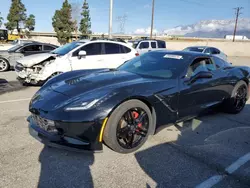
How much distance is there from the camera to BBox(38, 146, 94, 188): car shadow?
93.2 inches

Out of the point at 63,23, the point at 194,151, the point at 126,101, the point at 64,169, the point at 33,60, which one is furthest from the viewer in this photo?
the point at 63,23

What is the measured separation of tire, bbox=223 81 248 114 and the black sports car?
461 mm

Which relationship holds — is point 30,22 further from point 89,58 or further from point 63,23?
point 89,58

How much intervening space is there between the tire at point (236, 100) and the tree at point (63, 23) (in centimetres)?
4923

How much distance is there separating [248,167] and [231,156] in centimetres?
29

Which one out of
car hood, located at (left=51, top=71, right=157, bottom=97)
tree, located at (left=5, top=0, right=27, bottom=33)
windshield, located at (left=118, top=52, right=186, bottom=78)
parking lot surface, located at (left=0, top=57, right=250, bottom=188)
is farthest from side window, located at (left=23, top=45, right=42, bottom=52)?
tree, located at (left=5, top=0, right=27, bottom=33)

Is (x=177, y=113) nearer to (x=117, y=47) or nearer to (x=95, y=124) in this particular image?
(x=95, y=124)

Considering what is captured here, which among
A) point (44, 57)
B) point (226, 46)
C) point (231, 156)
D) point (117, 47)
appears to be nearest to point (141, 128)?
point (231, 156)

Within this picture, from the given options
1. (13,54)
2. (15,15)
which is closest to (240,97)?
(13,54)

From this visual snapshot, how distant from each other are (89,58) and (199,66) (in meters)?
4.50

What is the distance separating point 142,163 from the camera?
2.82 meters

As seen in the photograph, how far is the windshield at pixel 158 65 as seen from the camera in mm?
3687

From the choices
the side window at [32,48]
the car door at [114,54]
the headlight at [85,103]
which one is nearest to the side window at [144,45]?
the car door at [114,54]

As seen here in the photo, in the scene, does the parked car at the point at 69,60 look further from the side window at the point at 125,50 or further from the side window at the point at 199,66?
the side window at the point at 199,66
